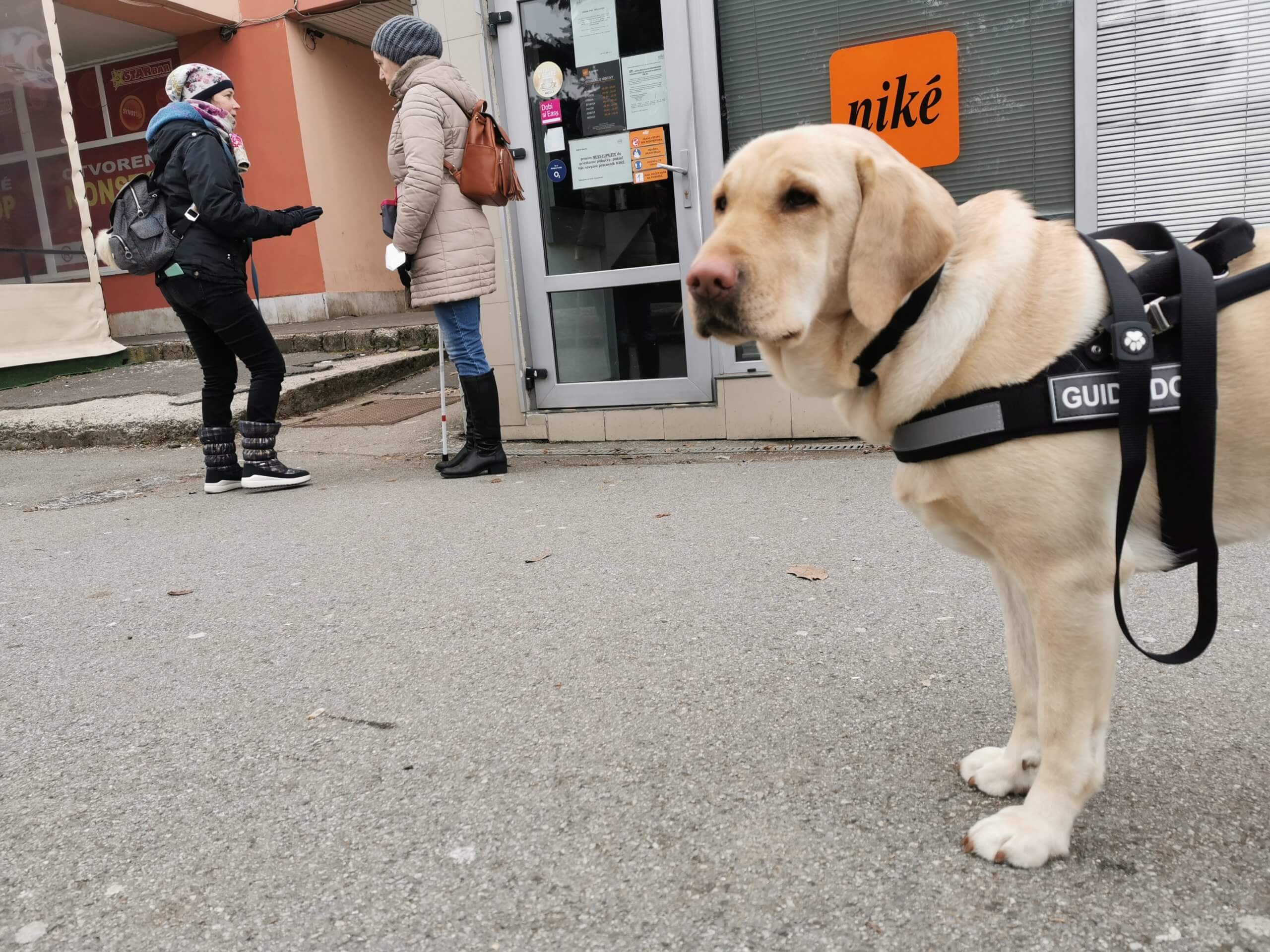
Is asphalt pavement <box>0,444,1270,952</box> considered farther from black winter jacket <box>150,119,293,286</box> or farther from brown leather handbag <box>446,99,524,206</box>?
brown leather handbag <box>446,99,524,206</box>

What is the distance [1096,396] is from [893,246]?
463 millimetres

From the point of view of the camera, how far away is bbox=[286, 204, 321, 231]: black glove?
553 centimetres

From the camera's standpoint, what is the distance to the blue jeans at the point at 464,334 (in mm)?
5645

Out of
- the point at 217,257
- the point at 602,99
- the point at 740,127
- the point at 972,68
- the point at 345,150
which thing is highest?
the point at 345,150

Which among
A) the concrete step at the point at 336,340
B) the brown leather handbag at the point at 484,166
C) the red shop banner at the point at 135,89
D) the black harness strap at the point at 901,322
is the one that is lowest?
the concrete step at the point at 336,340

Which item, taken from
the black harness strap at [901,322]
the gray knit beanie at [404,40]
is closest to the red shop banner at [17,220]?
the gray knit beanie at [404,40]

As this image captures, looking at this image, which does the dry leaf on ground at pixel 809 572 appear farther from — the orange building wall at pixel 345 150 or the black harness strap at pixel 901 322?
the orange building wall at pixel 345 150

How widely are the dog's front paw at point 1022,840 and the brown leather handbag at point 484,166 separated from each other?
4.57 m

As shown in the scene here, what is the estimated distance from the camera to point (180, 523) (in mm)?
5141

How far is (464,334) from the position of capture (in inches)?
224

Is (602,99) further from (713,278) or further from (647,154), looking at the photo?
(713,278)

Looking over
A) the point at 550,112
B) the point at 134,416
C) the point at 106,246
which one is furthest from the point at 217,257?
the point at 134,416

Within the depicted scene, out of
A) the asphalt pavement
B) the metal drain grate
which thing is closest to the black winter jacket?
the asphalt pavement

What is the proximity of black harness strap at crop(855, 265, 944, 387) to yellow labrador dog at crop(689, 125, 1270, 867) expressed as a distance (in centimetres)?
1
